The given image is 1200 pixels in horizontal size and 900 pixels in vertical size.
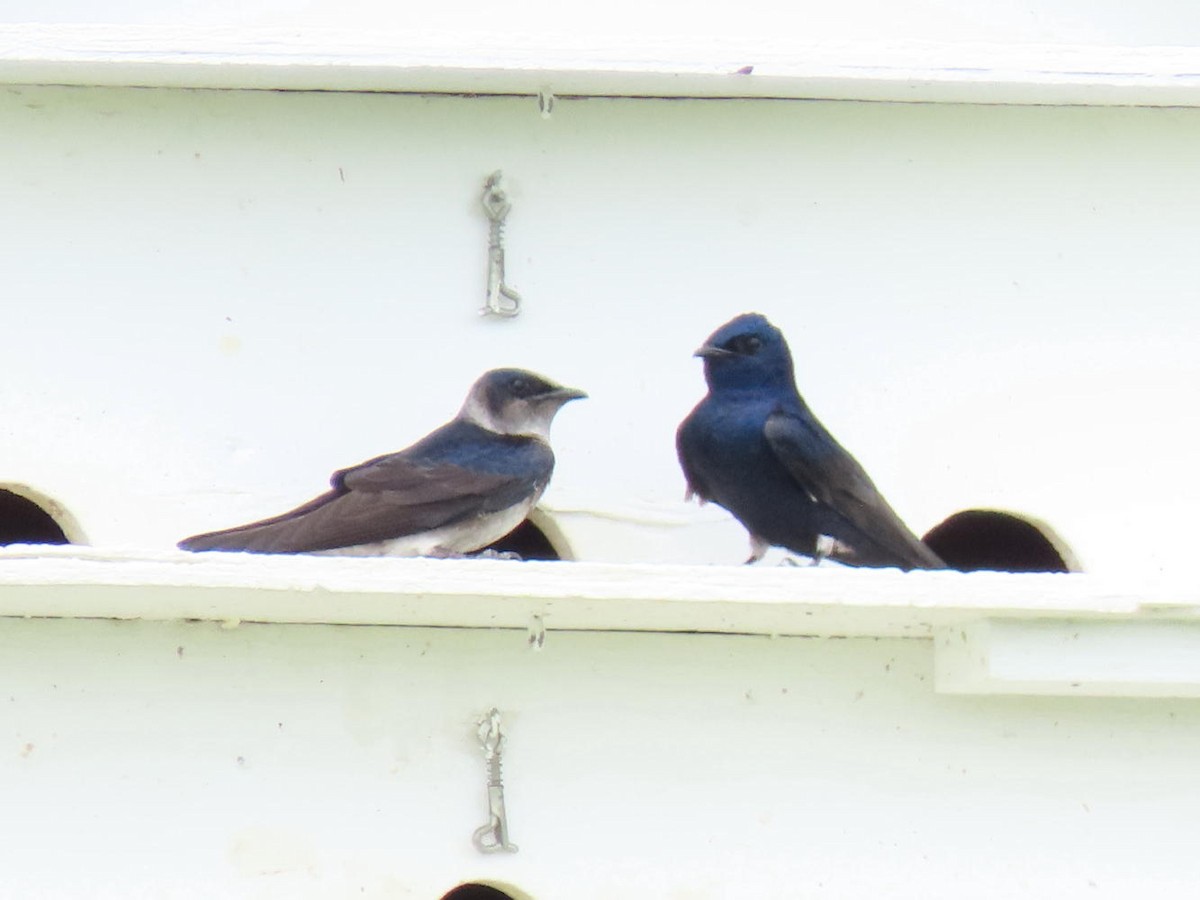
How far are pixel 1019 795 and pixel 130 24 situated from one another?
1.14m

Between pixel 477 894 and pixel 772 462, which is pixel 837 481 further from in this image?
pixel 477 894

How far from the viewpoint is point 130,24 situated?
2445 mm

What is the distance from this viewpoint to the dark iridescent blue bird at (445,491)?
2.18m

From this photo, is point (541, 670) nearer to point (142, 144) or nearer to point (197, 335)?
point (197, 335)

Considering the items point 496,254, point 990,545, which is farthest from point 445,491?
point 990,545

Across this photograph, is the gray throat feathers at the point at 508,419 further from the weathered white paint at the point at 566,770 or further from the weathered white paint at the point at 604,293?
the weathered white paint at the point at 566,770

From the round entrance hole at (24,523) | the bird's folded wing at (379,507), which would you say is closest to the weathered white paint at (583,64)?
Answer: the bird's folded wing at (379,507)

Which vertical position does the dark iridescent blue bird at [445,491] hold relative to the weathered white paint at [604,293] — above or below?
below

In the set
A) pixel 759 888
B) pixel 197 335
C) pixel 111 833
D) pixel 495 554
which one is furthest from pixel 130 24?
pixel 759 888

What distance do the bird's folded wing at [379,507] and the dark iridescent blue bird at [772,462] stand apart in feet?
0.56

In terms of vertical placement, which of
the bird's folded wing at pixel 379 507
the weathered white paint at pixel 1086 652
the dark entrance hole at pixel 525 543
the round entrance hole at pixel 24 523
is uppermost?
the round entrance hole at pixel 24 523

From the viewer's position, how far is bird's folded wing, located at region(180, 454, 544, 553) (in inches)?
85.4

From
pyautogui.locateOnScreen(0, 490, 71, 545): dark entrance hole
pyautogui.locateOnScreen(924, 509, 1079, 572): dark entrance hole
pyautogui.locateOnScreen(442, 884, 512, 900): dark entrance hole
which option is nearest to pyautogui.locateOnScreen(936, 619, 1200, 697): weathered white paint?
pyautogui.locateOnScreen(924, 509, 1079, 572): dark entrance hole

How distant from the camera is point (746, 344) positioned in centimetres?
234
